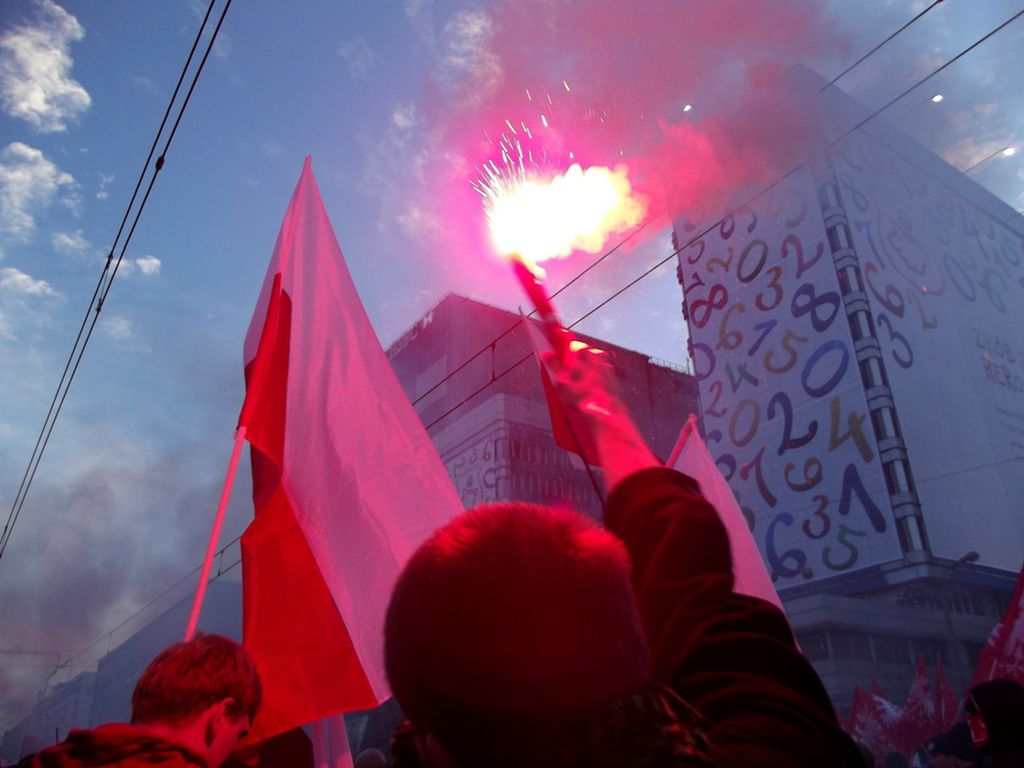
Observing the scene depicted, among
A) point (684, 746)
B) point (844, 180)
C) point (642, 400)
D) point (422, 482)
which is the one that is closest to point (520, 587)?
point (684, 746)

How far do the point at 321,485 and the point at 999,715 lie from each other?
278cm

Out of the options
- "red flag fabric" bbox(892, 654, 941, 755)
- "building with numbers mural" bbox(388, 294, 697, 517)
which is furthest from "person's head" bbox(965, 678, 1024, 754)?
"building with numbers mural" bbox(388, 294, 697, 517)

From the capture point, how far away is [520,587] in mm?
764

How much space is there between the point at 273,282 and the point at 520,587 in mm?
2897

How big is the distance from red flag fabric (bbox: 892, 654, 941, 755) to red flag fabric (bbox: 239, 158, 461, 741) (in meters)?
9.50

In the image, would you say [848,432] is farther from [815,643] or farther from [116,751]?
[116,751]

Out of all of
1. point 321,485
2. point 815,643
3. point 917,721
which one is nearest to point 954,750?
point 917,721

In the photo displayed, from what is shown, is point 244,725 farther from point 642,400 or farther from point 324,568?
point 642,400

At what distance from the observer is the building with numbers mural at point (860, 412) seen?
19.7 m

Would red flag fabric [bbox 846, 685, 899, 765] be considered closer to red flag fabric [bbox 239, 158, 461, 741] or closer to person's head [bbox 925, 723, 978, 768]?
person's head [bbox 925, 723, 978, 768]

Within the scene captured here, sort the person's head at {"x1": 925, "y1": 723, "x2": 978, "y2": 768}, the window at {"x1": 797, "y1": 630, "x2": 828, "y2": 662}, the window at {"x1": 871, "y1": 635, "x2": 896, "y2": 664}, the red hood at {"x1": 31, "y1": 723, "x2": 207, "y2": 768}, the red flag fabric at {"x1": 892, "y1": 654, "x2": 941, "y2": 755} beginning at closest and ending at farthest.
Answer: the red hood at {"x1": 31, "y1": 723, "x2": 207, "y2": 768}
the person's head at {"x1": 925, "y1": 723, "x2": 978, "y2": 768}
the red flag fabric at {"x1": 892, "y1": 654, "x2": 941, "y2": 755}
the window at {"x1": 797, "y1": 630, "x2": 828, "y2": 662}
the window at {"x1": 871, "y1": 635, "x2": 896, "y2": 664}

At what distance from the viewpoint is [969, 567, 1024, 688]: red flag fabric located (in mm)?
4145

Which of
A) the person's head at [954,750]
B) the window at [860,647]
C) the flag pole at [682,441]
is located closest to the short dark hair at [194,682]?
the flag pole at [682,441]

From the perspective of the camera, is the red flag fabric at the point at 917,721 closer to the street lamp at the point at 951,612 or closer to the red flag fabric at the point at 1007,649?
the red flag fabric at the point at 1007,649
